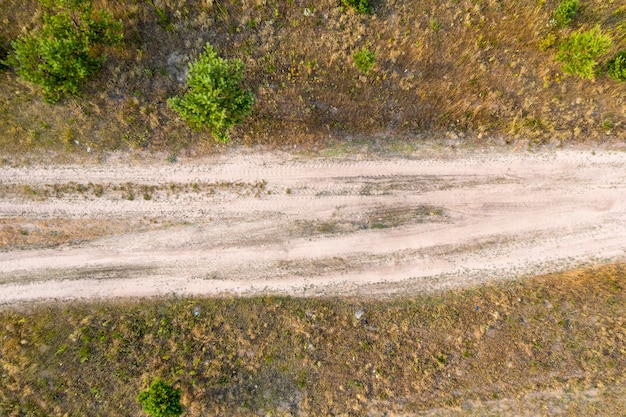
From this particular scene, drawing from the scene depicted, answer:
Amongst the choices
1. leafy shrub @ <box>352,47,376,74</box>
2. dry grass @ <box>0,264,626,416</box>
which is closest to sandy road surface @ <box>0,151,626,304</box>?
dry grass @ <box>0,264,626,416</box>

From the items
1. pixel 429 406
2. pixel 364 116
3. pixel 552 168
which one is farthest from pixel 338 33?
pixel 429 406

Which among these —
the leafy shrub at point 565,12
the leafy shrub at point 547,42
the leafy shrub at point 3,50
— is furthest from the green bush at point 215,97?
the leafy shrub at point 565,12

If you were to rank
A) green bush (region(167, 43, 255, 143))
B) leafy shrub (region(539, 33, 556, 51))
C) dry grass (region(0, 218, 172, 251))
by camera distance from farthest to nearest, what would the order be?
dry grass (region(0, 218, 172, 251)) < leafy shrub (region(539, 33, 556, 51)) < green bush (region(167, 43, 255, 143))

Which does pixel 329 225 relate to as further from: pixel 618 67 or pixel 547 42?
pixel 618 67

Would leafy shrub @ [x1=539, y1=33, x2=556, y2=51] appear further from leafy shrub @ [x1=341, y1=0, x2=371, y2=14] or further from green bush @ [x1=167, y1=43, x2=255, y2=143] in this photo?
green bush @ [x1=167, y1=43, x2=255, y2=143]

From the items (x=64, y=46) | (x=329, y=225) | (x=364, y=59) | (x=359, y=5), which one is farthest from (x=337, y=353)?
(x=64, y=46)

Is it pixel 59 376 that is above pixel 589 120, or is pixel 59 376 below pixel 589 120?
below

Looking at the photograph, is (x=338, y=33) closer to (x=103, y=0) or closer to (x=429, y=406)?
(x=103, y=0)
